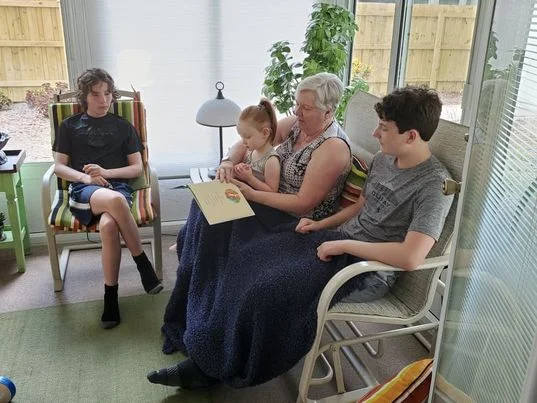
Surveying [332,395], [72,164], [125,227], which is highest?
[72,164]

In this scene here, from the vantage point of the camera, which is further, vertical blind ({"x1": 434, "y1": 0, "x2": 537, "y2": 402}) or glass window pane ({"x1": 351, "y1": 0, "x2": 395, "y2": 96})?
glass window pane ({"x1": 351, "y1": 0, "x2": 395, "y2": 96})

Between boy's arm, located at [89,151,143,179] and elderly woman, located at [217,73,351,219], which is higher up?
elderly woman, located at [217,73,351,219]

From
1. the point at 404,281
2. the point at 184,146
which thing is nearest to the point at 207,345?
the point at 404,281

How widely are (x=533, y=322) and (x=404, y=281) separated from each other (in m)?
1.12

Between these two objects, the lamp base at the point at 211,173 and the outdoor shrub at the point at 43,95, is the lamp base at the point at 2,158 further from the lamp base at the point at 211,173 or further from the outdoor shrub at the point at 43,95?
the lamp base at the point at 211,173

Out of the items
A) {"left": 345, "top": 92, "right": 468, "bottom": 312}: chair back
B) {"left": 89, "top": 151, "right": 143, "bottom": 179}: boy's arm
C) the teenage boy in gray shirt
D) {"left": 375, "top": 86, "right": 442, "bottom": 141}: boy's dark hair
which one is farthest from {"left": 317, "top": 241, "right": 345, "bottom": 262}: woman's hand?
{"left": 89, "top": 151, "right": 143, "bottom": 179}: boy's arm

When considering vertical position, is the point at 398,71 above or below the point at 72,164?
above

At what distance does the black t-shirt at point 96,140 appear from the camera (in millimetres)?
2613

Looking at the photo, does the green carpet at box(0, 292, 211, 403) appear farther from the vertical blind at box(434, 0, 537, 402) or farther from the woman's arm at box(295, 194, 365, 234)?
the vertical blind at box(434, 0, 537, 402)

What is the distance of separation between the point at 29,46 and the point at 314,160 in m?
1.97

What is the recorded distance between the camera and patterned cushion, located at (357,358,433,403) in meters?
1.38

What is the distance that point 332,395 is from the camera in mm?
1912

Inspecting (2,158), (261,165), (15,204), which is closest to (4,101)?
(2,158)

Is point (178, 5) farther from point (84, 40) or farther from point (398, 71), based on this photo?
point (398, 71)
